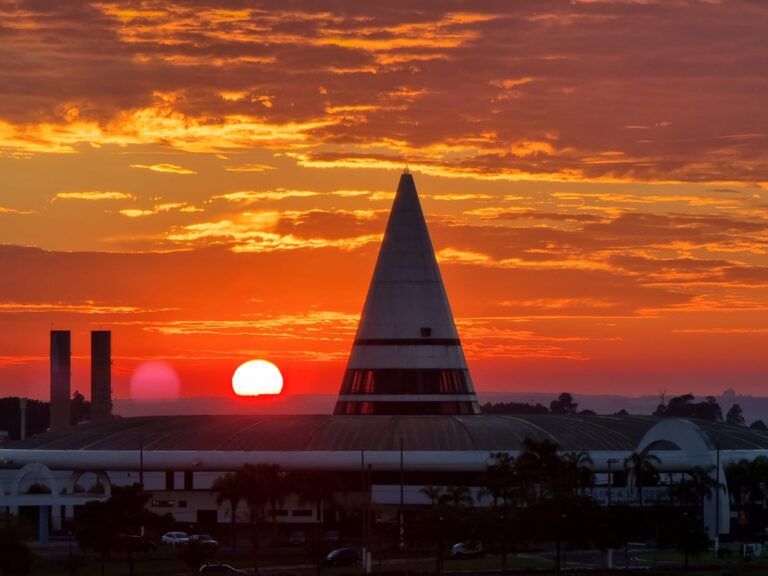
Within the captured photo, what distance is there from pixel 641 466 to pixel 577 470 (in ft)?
25.1

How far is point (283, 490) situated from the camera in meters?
99.6

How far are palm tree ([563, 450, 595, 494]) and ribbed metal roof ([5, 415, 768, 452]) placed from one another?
164 inches

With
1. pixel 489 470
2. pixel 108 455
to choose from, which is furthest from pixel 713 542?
pixel 108 455

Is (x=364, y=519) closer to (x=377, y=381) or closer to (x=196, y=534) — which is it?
(x=196, y=534)

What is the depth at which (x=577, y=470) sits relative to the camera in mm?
99938

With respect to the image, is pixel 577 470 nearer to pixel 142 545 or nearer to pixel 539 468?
pixel 539 468

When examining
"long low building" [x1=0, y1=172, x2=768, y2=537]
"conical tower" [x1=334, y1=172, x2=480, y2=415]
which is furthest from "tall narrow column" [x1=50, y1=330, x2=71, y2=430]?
"conical tower" [x1=334, y1=172, x2=480, y2=415]

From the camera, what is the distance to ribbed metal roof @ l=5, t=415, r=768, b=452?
107 meters

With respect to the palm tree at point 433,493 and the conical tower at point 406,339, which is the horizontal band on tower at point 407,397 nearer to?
the conical tower at point 406,339

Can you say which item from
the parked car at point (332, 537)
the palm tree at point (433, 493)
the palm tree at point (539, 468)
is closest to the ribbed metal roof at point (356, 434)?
the palm tree at point (433, 493)

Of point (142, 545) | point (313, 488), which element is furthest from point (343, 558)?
point (313, 488)

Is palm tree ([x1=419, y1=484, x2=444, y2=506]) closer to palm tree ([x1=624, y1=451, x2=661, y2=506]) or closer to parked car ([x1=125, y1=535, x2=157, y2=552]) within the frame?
palm tree ([x1=624, y1=451, x2=661, y2=506])

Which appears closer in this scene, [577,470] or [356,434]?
[577,470]

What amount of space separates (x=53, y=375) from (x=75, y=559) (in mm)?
85771
